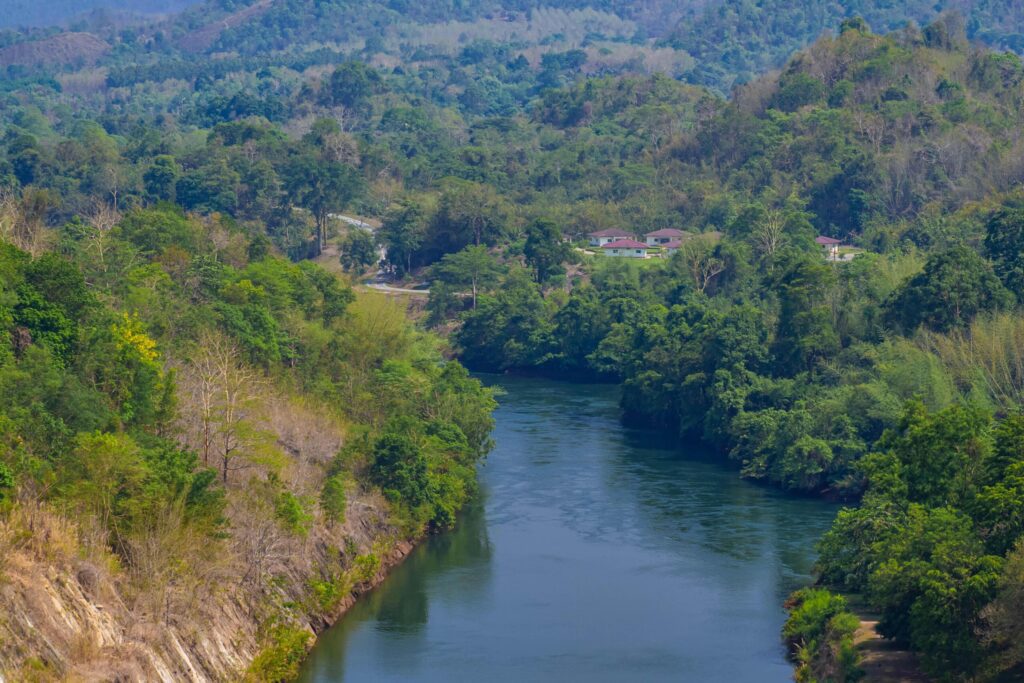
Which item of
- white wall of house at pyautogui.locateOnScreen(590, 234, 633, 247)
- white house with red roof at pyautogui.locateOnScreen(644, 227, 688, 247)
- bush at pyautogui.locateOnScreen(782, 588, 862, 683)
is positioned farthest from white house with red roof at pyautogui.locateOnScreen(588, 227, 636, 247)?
bush at pyautogui.locateOnScreen(782, 588, 862, 683)

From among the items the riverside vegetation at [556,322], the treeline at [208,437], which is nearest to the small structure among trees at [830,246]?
the riverside vegetation at [556,322]

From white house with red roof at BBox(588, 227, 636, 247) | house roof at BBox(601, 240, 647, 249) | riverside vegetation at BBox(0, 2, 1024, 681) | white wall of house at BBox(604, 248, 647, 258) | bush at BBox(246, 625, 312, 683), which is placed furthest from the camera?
white house with red roof at BBox(588, 227, 636, 247)

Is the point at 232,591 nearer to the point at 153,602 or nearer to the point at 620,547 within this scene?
the point at 153,602

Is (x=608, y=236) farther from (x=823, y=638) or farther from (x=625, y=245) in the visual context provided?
(x=823, y=638)

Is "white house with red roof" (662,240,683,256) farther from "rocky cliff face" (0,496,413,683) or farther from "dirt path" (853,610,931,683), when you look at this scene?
"dirt path" (853,610,931,683)

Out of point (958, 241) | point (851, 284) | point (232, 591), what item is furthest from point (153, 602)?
point (958, 241)

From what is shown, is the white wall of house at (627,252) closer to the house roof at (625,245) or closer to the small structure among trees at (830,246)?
the house roof at (625,245)
